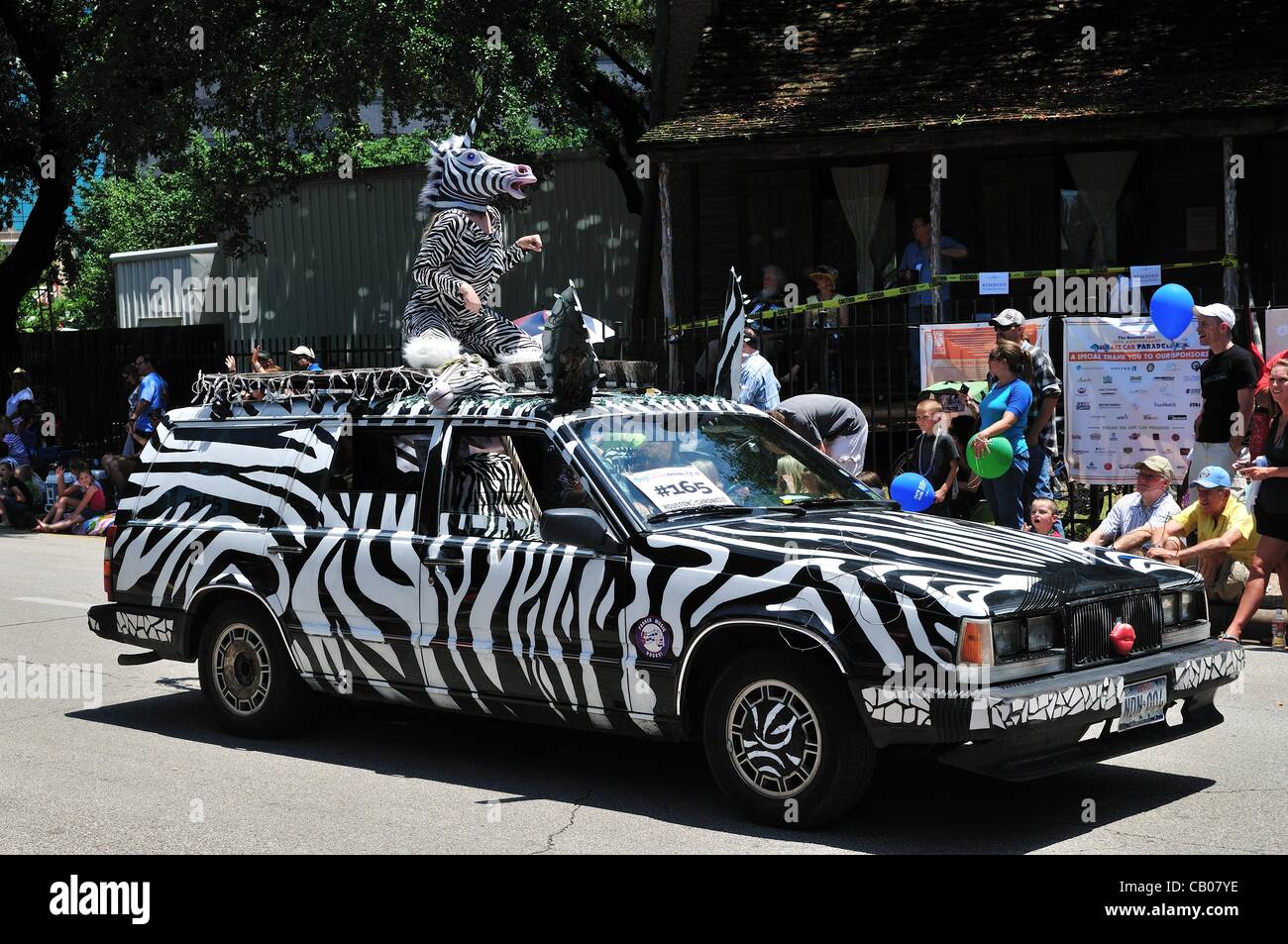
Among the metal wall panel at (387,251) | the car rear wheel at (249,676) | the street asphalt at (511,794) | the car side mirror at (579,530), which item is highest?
the metal wall panel at (387,251)

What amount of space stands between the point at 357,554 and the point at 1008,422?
17.4 ft

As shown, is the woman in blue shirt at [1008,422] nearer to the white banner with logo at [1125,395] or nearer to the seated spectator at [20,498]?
the white banner with logo at [1125,395]

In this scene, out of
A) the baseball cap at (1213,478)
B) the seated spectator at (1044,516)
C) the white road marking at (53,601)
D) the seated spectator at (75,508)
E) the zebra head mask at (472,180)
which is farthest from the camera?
the seated spectator at (75,508)

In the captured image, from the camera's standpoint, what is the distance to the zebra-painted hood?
5.65 meters

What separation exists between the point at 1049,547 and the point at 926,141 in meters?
11.1

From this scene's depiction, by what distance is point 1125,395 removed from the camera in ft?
39.5

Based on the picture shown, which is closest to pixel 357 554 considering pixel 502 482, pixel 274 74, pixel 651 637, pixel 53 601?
pixel 502 482

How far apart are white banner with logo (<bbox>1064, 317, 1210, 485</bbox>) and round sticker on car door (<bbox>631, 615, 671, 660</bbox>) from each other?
272 inches

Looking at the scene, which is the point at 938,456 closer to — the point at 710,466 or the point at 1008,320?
the point at 1008,320

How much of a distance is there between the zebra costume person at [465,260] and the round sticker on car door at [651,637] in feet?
13.2

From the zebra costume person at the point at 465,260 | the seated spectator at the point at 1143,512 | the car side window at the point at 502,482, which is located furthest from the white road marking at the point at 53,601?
the seated spectator at the point at 1143,512

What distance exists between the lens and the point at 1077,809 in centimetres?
631

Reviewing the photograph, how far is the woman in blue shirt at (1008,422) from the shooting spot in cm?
1084

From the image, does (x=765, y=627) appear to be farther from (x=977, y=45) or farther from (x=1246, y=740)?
(x=977, y=45)
